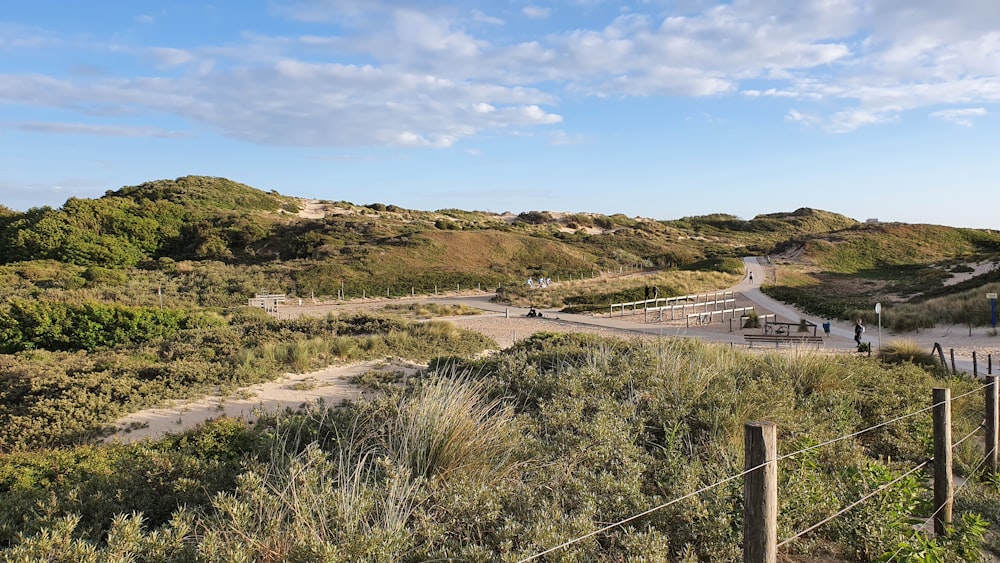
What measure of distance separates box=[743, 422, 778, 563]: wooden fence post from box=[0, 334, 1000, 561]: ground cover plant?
0.54 meters

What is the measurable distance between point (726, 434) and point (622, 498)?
2.02 m

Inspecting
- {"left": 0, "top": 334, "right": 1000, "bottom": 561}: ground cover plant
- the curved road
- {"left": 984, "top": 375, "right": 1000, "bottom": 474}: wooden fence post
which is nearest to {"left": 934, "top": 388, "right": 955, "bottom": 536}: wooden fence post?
{"left": 0, "top": 334, "right": 1000, "bottom": 561}: ground cover plant

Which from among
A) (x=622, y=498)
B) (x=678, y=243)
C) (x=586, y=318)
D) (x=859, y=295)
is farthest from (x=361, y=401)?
(x=678, y=243)

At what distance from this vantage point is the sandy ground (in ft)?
28.8

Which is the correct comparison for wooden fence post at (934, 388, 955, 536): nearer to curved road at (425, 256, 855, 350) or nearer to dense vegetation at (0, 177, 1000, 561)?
dense vegetation at (0, 177, 1000, 561)

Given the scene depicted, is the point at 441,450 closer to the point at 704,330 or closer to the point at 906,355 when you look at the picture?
the point at 906,355

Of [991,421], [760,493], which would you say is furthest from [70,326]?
[991,421]

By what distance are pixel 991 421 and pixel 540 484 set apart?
4.38 metres

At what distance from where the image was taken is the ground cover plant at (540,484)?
10.6 ft

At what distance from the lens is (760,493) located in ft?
9.52

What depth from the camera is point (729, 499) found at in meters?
3.95

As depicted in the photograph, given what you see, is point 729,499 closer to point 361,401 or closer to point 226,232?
point 361,401

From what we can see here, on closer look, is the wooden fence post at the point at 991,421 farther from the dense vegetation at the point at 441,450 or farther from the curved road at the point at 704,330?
the curved road at the point at 704,330

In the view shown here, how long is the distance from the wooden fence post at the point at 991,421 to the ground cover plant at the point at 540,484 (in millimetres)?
320
